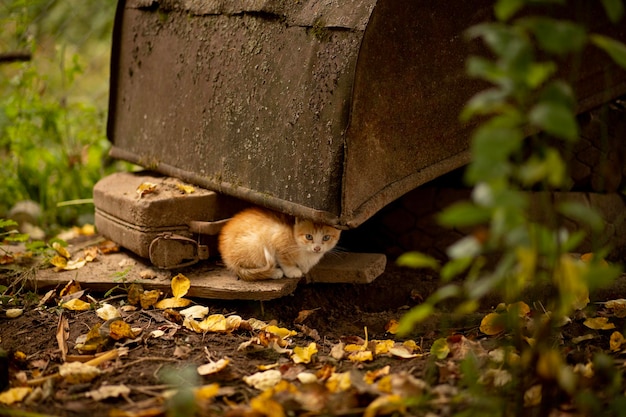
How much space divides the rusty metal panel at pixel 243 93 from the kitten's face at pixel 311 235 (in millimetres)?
214

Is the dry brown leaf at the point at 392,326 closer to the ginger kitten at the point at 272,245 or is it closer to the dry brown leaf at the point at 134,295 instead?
the ginger kitten at the point at 272,245

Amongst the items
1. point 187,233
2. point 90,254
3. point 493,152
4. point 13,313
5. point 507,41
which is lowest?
point 13,313

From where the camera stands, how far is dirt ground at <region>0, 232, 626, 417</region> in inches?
87.4

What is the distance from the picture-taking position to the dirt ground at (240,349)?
222cm

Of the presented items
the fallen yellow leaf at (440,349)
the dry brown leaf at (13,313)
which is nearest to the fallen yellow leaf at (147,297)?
the dry brown leaf at (13,313)

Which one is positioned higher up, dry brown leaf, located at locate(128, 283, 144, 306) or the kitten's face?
the kitten's face

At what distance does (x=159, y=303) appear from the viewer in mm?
3127

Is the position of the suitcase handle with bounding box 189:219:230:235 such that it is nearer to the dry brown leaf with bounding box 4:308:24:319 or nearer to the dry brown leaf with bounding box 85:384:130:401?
the dry brown leaf with bounding box 4:308:24:319

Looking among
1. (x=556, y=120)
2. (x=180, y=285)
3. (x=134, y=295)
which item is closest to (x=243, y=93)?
(x=180, y=285)

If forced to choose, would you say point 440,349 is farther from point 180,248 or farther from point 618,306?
point 180,248

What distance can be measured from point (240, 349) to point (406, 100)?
1.16m

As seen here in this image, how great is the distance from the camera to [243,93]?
3158mm

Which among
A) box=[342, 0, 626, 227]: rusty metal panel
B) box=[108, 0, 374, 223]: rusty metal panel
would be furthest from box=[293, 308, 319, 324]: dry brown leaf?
box=[342, 0, 626, 227]: rusty metal panel

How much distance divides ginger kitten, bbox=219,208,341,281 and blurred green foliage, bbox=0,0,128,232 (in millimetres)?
1963
